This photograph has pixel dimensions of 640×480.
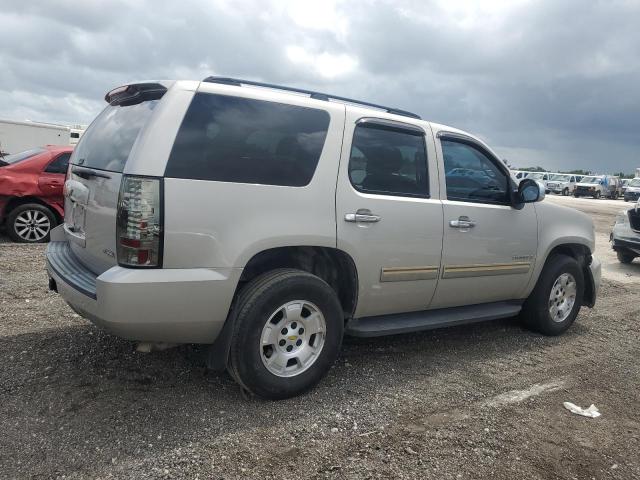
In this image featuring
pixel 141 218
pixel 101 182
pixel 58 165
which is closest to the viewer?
pixel 141 218

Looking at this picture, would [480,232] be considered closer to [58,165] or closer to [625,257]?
[58,165]

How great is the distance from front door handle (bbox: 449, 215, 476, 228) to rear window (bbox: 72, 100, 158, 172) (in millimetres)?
2379

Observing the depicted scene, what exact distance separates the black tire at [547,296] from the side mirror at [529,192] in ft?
2.80

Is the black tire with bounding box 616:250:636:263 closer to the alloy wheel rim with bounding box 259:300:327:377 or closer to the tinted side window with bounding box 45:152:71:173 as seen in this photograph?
the alloy wheel rim with bounding box 259:300:327:377

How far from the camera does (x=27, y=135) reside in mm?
20625

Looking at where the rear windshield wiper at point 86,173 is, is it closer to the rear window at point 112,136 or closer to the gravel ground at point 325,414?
the rear window at point 112,136

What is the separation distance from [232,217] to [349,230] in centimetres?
87

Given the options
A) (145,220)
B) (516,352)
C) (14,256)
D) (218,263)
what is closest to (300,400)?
(218,263)

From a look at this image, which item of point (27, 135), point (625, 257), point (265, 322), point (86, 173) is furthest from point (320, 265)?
point (27, 135)

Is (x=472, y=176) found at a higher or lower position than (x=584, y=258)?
higher

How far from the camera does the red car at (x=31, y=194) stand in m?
8.10

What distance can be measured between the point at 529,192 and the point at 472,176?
0.58 meters

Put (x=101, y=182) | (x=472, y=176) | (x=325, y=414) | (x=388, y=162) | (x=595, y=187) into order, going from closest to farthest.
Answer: (x=101, y=182) < (x=325, y=414) < (x=388, y=162) < (x=472, y=176) < (x=595, y=187)

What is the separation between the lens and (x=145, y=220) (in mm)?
2951
